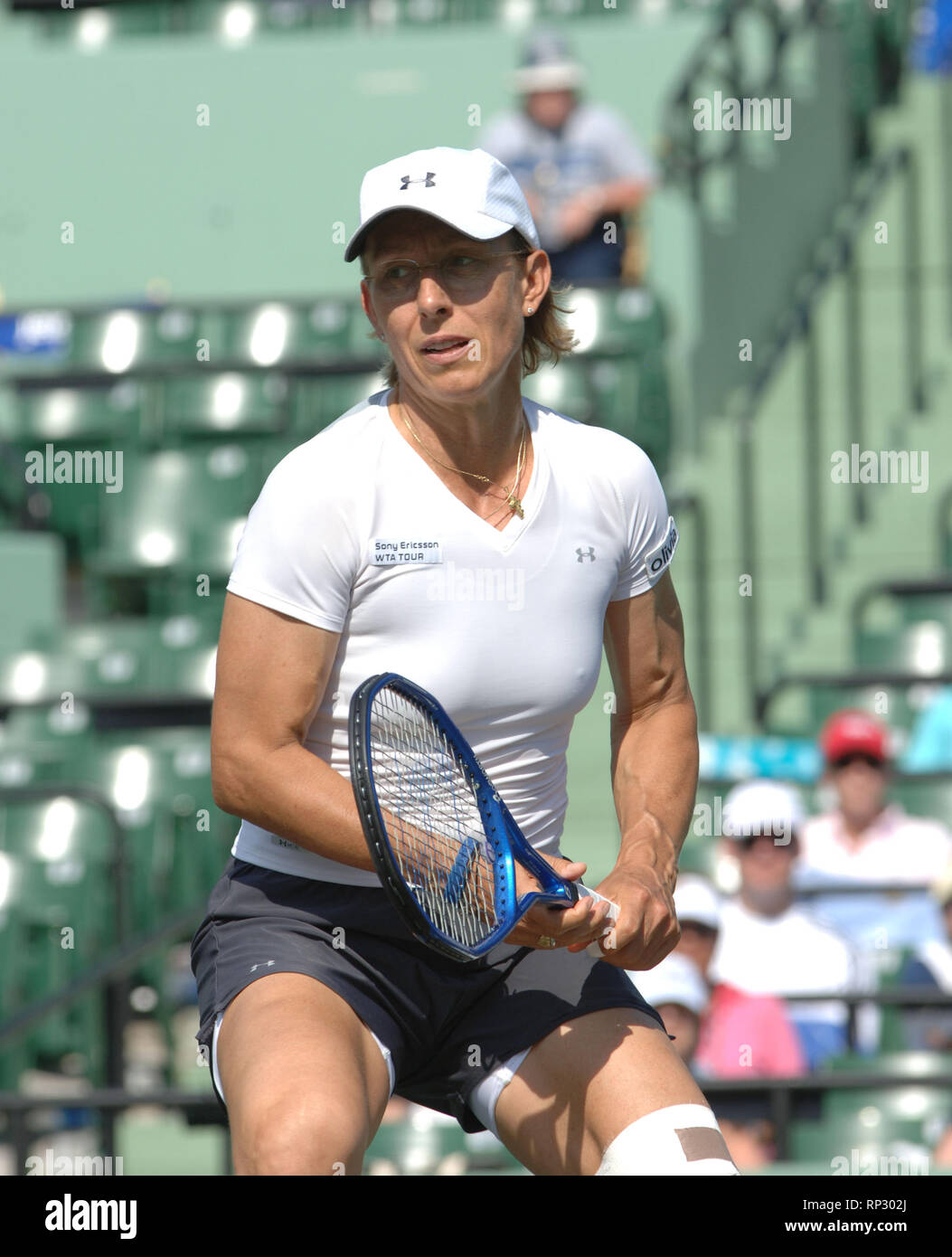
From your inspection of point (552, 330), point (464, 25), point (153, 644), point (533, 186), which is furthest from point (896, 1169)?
point (464, 25)

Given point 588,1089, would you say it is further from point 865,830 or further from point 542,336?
point 865,830

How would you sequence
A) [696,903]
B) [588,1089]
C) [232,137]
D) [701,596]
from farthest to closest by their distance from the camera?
[232,137] → [701,596] → [696,903] → [588,1089]

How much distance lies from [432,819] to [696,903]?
2.94 meters

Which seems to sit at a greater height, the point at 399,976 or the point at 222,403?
the point at 222,403

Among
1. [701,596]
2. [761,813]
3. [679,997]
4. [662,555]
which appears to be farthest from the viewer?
[701,596]

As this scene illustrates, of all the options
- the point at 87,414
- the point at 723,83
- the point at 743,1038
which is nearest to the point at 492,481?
the point at 743,1038

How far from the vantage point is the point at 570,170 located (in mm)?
8414

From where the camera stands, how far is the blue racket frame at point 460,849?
7.46ft

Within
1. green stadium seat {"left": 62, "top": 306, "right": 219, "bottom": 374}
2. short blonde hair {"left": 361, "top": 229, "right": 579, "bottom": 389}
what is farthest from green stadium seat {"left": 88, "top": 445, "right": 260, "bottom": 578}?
short blonde hair {"left": 361, "top": 229, "right": 579, "bottom": 389}

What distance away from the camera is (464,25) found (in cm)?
1037

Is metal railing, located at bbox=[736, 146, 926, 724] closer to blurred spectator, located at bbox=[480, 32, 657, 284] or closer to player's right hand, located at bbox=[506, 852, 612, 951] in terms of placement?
blurred spectator, located at bbox=[480, 32, 657, 284]

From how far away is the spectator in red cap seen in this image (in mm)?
5906

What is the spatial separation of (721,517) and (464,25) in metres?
3.92

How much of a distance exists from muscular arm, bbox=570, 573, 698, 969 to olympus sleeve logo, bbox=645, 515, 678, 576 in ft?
0.09
